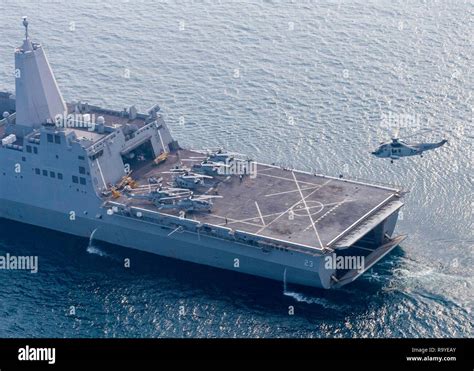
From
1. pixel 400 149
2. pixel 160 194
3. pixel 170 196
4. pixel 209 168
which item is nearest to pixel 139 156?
pixel 209 168

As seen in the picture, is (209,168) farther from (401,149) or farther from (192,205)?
(401,149)

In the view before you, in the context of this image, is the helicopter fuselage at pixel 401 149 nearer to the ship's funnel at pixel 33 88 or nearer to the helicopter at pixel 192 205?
the helicopter at pixel 192 205

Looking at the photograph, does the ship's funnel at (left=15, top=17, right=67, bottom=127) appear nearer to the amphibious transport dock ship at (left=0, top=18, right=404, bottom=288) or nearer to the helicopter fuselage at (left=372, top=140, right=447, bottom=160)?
the amphibious transport dock ship at (left=0, top=18, right=404, bottom=288)

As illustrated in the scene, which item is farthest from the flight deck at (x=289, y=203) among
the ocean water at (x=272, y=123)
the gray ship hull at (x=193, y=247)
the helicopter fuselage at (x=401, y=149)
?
the ocean water at (x=272, y=123)

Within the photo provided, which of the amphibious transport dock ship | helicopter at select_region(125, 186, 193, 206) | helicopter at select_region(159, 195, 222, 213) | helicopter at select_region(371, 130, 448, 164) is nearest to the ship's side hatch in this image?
the amphibious transport dock ship

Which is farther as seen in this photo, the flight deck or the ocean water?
the flight deck
